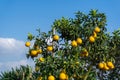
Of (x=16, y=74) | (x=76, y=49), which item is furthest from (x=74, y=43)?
(x=16, y=74)

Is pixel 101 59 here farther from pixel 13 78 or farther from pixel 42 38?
pixel 13 78

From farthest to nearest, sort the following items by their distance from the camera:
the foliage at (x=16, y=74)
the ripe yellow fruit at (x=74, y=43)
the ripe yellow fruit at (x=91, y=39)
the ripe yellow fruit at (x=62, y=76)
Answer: the foliage at (x=16, y=74) < the ripe yellow fruit at (x=91, y=39) < the ripe yellow fruit at (x=74, y=43) < the ripe yellow fruit at (x=62, y=76)

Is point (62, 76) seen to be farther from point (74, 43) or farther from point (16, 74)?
point (16, 74)

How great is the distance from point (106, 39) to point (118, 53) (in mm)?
1073

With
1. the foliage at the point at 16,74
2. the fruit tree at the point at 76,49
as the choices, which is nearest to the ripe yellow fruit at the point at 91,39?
the fruit tree at the point at 76,49

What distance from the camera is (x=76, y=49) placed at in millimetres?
14156

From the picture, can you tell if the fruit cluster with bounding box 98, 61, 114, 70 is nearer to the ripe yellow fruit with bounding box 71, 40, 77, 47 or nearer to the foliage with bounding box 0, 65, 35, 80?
the ripe yellow fruit with bounding box 71, 40, 77, 47

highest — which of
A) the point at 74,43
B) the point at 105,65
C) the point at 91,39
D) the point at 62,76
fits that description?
the point at 91,39

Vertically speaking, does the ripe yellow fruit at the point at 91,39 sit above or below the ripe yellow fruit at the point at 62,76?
above

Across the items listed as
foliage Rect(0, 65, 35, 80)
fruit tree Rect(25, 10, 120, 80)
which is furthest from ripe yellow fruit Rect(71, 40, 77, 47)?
foliage Rect(0, 65, 35, 80)

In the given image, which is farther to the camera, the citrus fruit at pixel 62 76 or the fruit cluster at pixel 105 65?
the fruit cluster at pixel 105 65

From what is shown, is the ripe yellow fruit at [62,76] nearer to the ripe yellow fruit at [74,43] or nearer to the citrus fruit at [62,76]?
the citrus fruit at [62,76]

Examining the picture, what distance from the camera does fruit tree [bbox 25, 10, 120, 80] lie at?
13906mm

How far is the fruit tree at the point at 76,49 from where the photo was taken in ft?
45.6
